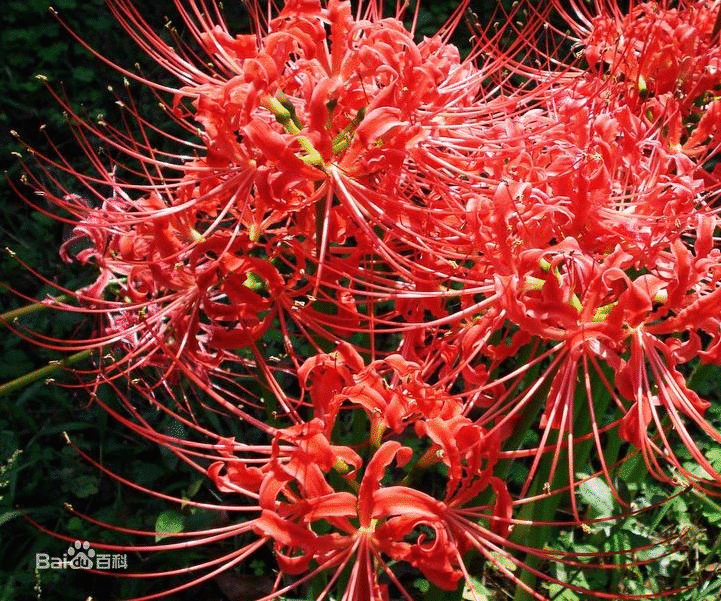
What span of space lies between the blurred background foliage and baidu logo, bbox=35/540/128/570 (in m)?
0.04

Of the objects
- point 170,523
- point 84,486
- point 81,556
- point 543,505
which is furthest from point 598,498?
point 84,486

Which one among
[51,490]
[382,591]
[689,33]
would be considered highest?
[689,33]

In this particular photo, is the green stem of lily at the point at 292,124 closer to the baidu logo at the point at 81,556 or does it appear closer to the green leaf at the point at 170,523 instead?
the green leaf at the point at 170,523

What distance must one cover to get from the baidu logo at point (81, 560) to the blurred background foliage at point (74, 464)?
0.12ft

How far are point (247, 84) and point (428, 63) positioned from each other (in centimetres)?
27

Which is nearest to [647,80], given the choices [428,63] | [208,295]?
[428,63]

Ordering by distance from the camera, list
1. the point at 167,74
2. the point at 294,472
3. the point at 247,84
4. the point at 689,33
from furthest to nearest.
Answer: the point at 167,74, the point at 689,33, the point at 247,84, the point at 294,472

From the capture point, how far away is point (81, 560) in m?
2.07

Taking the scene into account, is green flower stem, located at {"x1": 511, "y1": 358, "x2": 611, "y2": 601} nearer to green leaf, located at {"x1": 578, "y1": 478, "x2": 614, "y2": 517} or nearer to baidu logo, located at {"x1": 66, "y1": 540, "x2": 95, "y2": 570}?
green leaf, located at {"x1": 578, "y1": 478, "x2": 614, "y2": 517}

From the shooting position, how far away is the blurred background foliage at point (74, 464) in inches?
81.7

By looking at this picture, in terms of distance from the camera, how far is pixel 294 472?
1102 mm

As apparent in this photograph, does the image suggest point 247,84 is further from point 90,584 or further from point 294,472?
point 90,584

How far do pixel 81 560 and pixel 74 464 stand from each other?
0.43 metres

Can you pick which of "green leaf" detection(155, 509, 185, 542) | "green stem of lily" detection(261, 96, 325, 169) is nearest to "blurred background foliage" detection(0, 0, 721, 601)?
"green leaf" detection(155, 509, 185, 542)
